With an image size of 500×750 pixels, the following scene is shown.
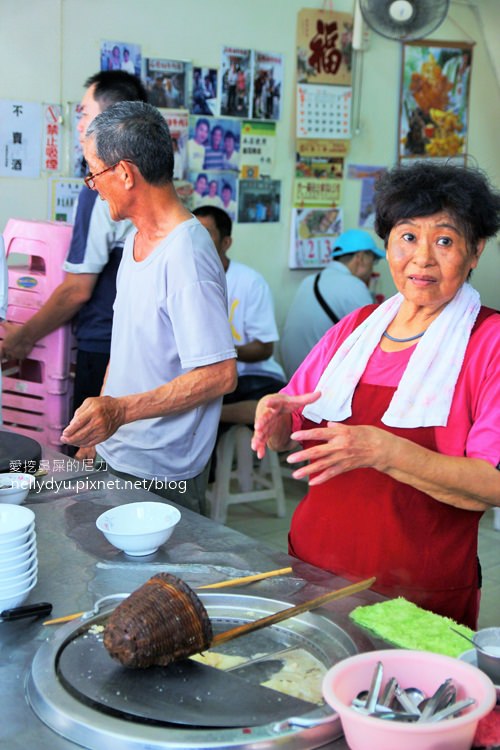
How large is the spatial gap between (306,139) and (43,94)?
1.64 meters

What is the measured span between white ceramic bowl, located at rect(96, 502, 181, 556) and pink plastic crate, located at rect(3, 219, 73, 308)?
1862 millimetres

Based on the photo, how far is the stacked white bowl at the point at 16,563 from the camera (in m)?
1.47

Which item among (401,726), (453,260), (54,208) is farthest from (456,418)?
(54,208)

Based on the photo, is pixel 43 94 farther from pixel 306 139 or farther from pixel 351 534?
pixel 351 534

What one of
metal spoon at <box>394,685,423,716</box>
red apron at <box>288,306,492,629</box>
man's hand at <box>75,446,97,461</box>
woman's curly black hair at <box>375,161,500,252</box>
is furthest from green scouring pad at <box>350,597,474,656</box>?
man's hand at <box>75,446,97,461</box>

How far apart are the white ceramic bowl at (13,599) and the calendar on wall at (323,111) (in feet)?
13.2

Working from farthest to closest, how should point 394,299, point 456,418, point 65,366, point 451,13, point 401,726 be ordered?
point 451,13
point 65,366
point 394,299
point 456,418
point 401,726

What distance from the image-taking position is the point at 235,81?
476 centimetres

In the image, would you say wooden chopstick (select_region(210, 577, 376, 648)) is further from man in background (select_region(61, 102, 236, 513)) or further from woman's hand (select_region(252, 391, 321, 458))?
man in background (select_region(61, 102, 236, 513))

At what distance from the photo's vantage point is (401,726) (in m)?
1.01

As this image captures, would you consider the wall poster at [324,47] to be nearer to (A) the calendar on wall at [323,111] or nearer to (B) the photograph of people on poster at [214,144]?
(A) the calendar on wall at [323,111]

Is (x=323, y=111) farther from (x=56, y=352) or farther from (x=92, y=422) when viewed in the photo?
(x=92, y=422)

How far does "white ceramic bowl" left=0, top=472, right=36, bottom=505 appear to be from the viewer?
198 cm

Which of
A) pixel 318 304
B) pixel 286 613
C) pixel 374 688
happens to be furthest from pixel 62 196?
pixel 374 688
